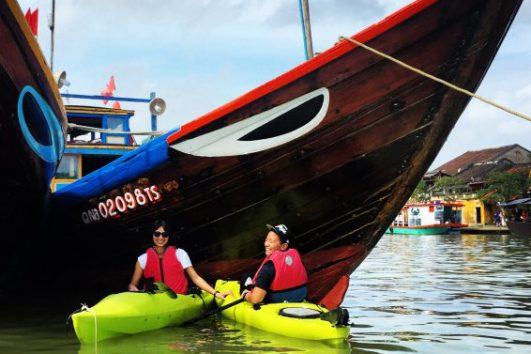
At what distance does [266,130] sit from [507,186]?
3756 cm

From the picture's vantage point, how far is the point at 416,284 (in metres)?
10.9

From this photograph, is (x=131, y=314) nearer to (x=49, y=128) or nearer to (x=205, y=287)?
(x=205, y=287)

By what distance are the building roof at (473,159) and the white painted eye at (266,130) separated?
1807 inches

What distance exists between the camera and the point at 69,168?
31.7 feet

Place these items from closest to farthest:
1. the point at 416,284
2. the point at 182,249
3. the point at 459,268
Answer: the point at 182,249, the point at 416,284, the point at 459,268

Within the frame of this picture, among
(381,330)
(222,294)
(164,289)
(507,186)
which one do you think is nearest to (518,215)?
(507,186)

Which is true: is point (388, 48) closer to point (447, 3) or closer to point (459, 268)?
point (447, 3)

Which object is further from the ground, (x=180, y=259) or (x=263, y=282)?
(x=180, y=259)

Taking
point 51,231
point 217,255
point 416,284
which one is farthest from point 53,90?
point 416,284

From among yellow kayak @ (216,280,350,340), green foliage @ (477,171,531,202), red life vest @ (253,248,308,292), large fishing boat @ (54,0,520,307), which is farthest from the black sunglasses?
green foliage @ (477,171,531,202)

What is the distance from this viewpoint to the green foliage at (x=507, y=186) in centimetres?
3997

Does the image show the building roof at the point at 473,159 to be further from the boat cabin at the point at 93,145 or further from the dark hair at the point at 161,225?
the dark hair at the point at 161,225

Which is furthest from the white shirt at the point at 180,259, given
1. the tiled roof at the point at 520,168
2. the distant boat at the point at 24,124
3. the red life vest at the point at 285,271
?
the tiled roof at the point at 520,168

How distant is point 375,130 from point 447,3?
1361 mm
